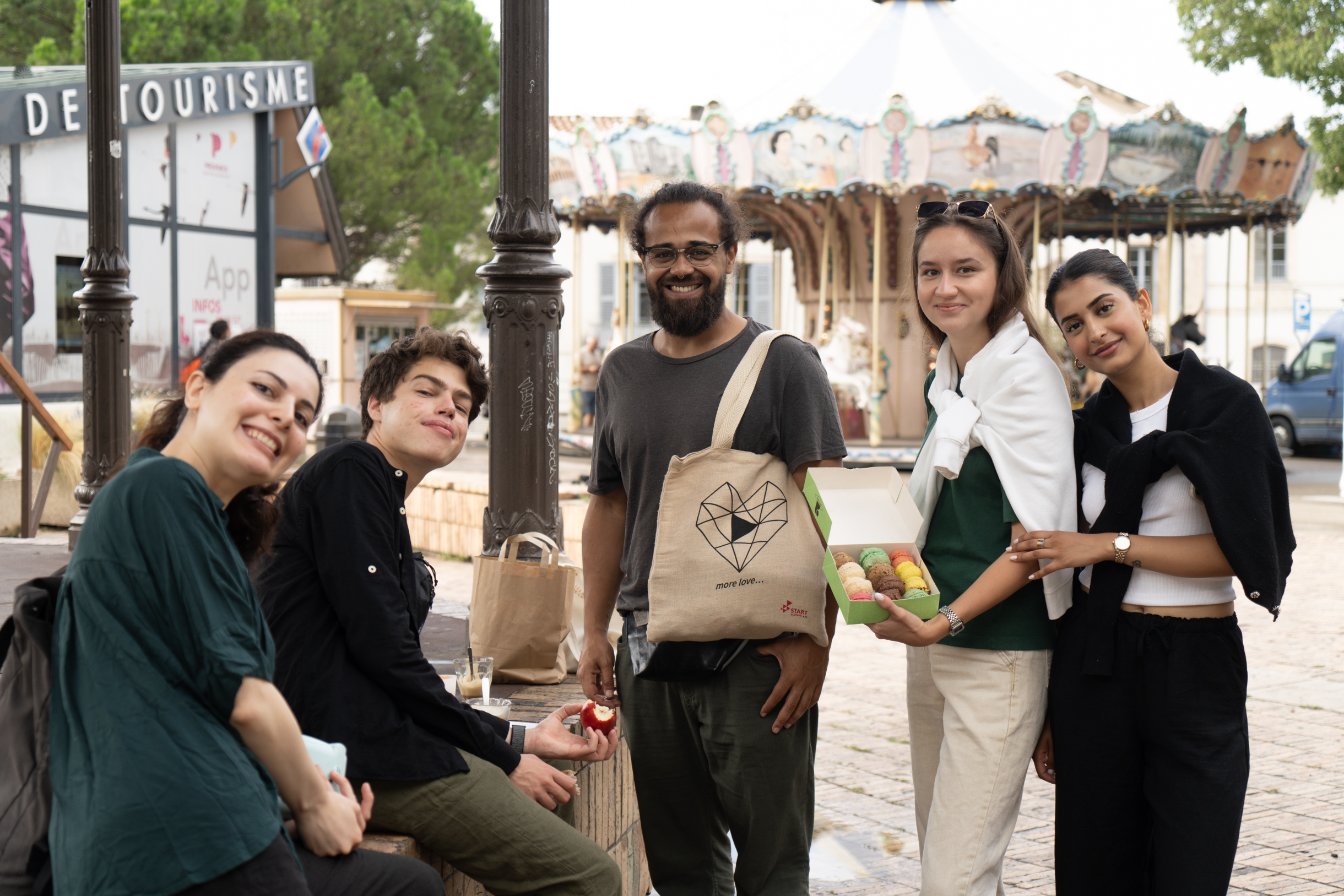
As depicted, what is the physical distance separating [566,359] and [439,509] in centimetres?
3137

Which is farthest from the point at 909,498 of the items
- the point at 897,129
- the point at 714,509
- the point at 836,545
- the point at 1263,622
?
the point at 897,129

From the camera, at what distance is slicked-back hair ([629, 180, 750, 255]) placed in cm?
299

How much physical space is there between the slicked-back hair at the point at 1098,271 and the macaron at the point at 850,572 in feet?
2.53

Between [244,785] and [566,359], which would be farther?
[566,359]

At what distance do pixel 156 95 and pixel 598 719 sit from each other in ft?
49.2

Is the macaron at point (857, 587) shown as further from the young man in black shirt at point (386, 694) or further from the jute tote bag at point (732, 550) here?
the young man in black shirt at point (386, 694)

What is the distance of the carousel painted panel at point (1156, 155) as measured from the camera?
51.2 feet

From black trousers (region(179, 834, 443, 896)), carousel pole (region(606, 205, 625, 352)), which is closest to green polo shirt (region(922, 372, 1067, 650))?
black trousers (region(179, 834, 443, 896))

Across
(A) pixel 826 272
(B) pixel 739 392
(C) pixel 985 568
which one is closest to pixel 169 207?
(A) pixel 826 272

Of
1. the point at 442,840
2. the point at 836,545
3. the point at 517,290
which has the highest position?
the point at 517,290

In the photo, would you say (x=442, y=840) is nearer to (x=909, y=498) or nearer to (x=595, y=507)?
(x=595, y=507)

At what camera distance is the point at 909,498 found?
108 inches

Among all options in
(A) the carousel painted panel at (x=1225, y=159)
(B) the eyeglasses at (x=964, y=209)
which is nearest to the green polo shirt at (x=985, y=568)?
(B) the eyeglasses at (x=964, y=209)

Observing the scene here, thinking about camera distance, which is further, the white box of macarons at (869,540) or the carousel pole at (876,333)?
the carousel pole at (876,333)
